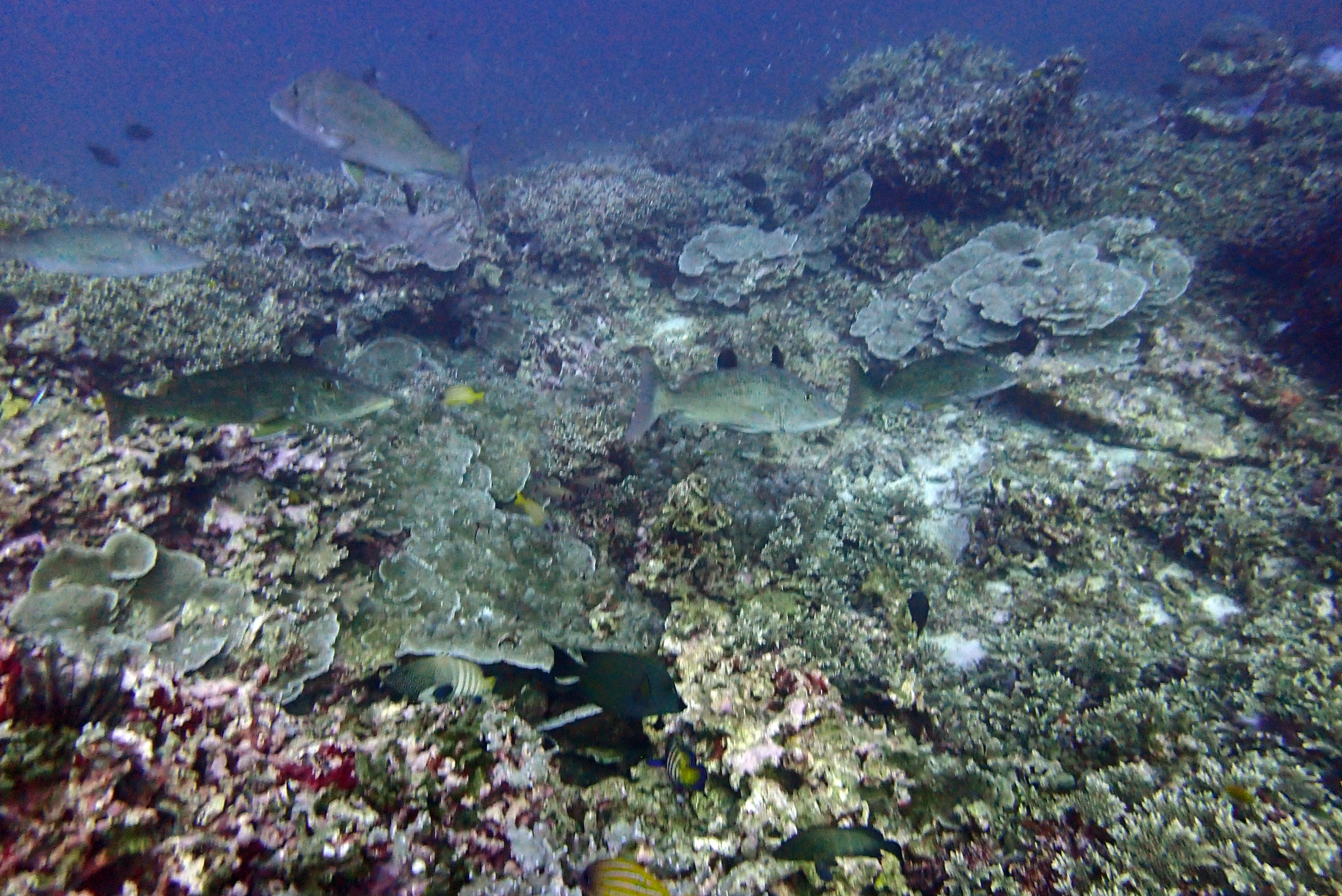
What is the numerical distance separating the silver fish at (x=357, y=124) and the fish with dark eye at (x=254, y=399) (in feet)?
9.96

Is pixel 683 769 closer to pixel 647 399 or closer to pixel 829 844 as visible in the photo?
pixel 829 844

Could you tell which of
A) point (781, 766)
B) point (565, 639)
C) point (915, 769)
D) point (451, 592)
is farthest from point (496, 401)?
point (915, 769)

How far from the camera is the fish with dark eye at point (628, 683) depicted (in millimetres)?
2625

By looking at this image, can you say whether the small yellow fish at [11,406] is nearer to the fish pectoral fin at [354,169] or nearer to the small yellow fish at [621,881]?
the fish pectoral fin at [354,169]

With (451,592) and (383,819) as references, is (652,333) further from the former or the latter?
(383,819)

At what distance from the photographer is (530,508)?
195 inches

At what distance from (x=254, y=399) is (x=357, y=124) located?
345cm

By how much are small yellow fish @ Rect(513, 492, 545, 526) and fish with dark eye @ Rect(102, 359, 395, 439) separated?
1635mm

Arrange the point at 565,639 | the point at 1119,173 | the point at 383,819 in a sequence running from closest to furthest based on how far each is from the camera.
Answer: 1. the point at 383,819
2. the point at 565,639
3. the point at 1119,173

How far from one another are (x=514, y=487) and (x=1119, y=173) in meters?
14.1

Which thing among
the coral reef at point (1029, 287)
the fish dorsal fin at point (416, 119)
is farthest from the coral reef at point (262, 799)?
the coral reef at point (1029, 287)

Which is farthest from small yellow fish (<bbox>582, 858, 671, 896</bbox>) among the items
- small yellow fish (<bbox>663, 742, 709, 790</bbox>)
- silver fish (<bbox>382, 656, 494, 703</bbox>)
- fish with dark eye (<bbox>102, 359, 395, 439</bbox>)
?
fish with dark eye (<bbox>102, 359, 395, 439</bbox>)

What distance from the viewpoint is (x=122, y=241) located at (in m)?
5.20

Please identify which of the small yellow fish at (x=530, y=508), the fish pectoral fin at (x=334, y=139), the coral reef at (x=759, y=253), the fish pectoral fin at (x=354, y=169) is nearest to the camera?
the small yellow fish at (x=530, y=508)
